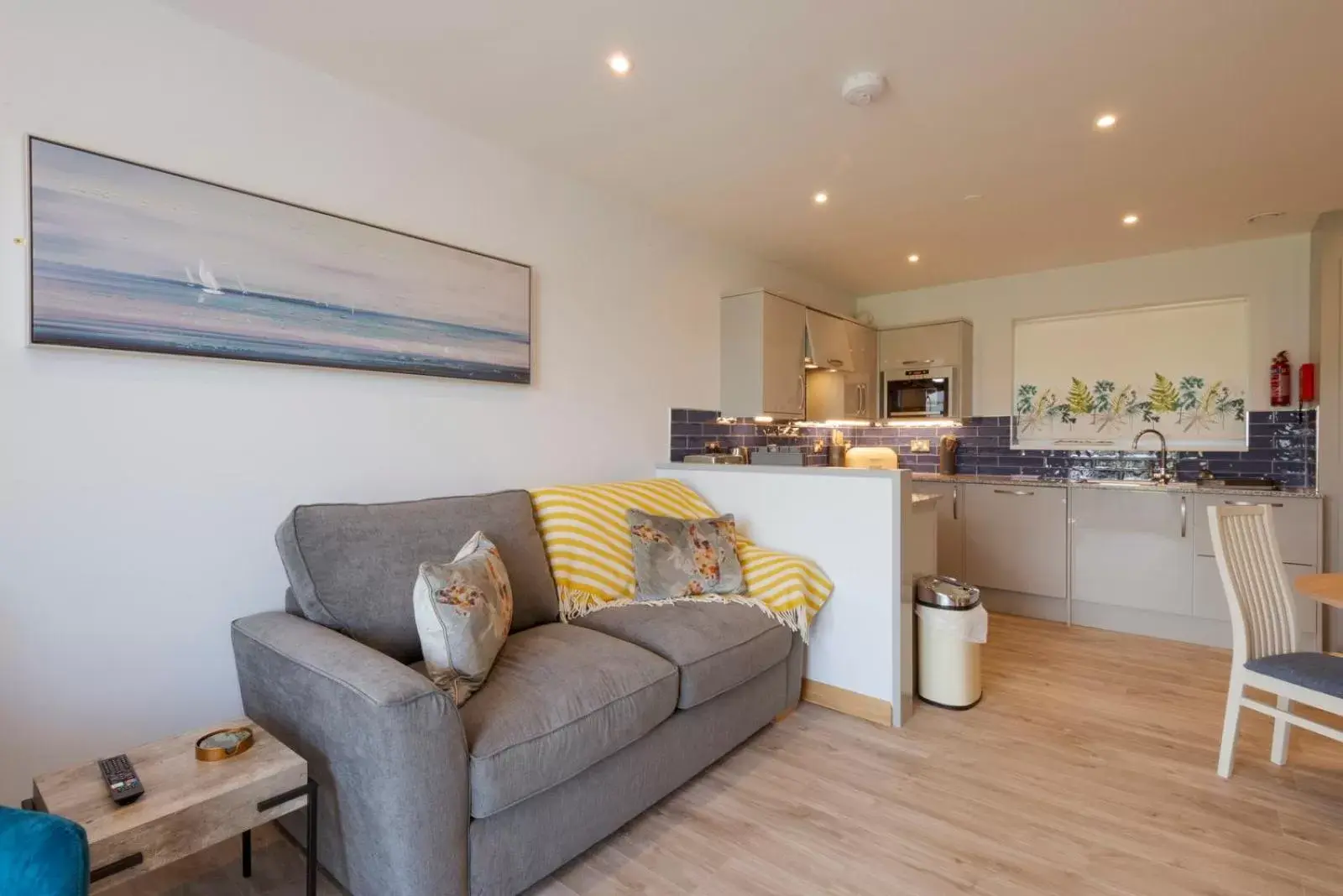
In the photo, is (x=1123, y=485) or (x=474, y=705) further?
(x=1123, y=485)

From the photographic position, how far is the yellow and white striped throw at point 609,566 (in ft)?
8.49

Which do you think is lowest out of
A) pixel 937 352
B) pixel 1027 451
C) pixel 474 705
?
pixel 474 705

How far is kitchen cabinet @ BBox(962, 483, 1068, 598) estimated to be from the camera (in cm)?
429

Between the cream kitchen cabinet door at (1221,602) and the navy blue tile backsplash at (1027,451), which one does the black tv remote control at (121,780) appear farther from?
the cream kitchen cabinet door at (1221,602)

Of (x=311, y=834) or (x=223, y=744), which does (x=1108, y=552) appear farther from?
(x=223, y=744)

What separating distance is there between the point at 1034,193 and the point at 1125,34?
137 centimetres

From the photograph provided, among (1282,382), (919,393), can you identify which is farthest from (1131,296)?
(919,393)

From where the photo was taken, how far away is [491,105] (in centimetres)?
254

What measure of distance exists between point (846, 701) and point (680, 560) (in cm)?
98

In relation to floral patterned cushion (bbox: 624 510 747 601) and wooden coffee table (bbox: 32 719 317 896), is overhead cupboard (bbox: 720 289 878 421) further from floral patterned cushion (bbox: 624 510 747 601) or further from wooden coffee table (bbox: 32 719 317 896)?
wooden coffee table (bbox: 32 719 317 896)

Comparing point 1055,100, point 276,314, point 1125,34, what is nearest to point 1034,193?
point 1055,100

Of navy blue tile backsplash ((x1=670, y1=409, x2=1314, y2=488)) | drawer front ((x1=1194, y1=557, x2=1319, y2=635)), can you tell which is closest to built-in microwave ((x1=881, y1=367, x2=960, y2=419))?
navy blue tile backsplash ((x1=670, y1=409, x2=1314, y2=488))

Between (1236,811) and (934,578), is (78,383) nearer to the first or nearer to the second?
(934,578)

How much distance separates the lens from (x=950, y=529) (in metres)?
4.71
